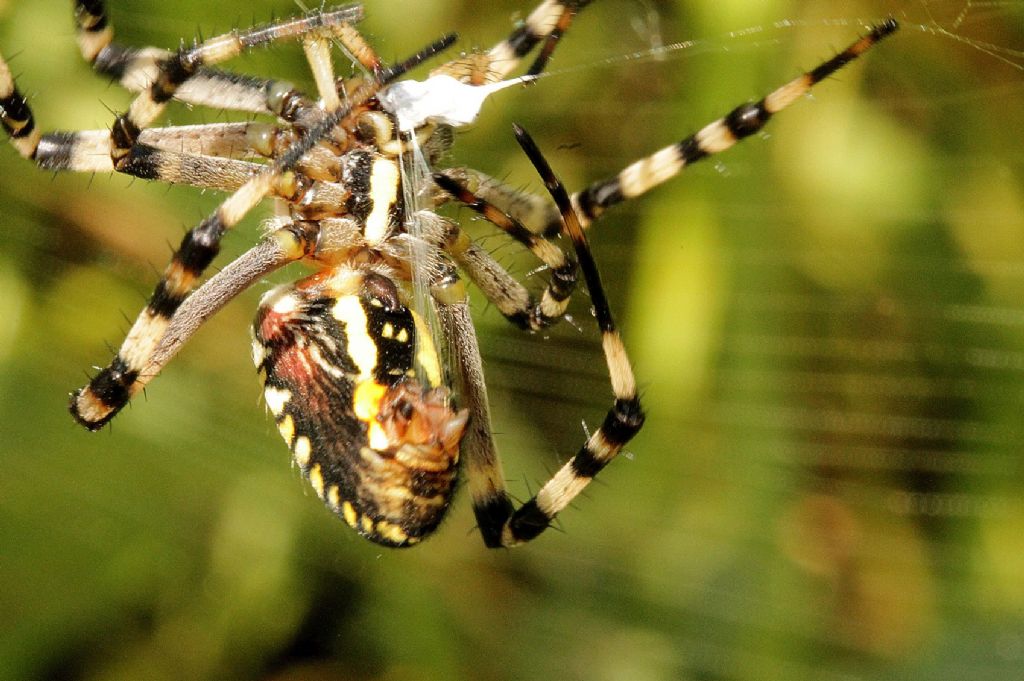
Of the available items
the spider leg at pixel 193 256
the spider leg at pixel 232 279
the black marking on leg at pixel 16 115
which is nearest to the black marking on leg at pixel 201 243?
the spider leg at pixel 193 256

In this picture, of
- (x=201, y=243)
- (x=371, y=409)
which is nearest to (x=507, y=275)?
(x=371, y=409)

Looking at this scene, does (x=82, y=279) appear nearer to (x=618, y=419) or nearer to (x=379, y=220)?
(x=379, y=220)

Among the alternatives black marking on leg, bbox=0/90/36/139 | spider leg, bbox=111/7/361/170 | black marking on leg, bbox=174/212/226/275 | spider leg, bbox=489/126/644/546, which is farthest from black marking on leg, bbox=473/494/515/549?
black marking on leg, bbox=0/90/36/139

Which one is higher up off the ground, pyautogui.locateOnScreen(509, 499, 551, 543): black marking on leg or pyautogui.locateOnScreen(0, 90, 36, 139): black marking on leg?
pyautogui.locateOnScreen(0, 90, 36, 139): black marking on leg

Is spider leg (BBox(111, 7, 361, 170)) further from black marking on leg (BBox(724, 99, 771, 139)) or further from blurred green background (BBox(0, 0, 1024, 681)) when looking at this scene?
black marking on leg (BBox(724, 99, 771, 139))

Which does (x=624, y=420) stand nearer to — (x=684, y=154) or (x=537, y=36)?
(x=684, y=154)

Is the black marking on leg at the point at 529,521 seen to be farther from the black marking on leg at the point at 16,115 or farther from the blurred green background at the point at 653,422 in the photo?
the black marking on leg at the point at 16,115

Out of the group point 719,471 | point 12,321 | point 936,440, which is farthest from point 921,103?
point 12,321
